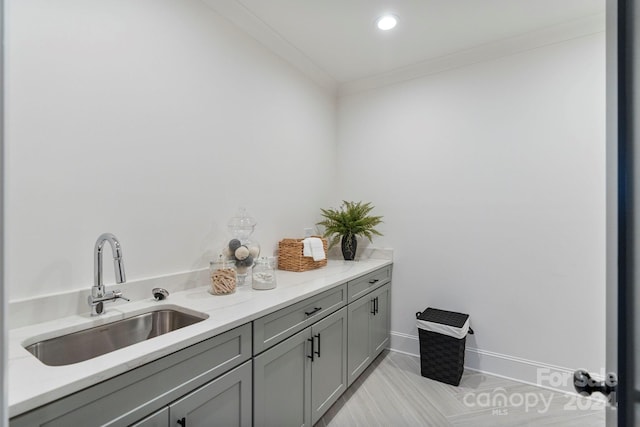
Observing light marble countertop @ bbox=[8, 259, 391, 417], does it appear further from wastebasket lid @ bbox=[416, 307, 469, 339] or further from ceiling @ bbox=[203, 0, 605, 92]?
ceiling @ bbox=[203, 0, 605, 92]

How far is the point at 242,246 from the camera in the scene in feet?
6.31

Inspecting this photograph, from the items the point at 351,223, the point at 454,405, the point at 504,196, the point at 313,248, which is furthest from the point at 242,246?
the point at 504,196

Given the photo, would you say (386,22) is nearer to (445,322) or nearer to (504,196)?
(504,196)

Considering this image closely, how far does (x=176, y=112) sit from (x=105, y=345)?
122cm

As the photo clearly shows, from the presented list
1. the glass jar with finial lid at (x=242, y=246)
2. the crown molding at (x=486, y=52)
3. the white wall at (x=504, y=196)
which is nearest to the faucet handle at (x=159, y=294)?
the glass jar with finial lid at (x=242, y=246)

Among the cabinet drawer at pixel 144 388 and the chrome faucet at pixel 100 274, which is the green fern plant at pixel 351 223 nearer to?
the cabinet drawer at pixel 144 388

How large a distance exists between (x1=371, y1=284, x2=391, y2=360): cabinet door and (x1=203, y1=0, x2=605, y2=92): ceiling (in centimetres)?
205

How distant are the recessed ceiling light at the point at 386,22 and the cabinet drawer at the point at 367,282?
1.87 m

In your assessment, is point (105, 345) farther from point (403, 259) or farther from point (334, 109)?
point (334, 109)

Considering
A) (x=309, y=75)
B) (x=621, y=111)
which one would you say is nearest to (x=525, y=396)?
(x=621, y=111)

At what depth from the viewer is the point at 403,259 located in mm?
2883

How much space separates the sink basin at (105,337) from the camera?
3.76 ft

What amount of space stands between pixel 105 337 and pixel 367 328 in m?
1.77

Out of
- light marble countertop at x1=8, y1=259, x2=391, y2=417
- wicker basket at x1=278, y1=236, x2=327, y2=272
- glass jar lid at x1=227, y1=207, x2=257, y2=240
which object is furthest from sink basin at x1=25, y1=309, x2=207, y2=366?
wicker basket at x1=278, y1=236, x2=327, y2=272
